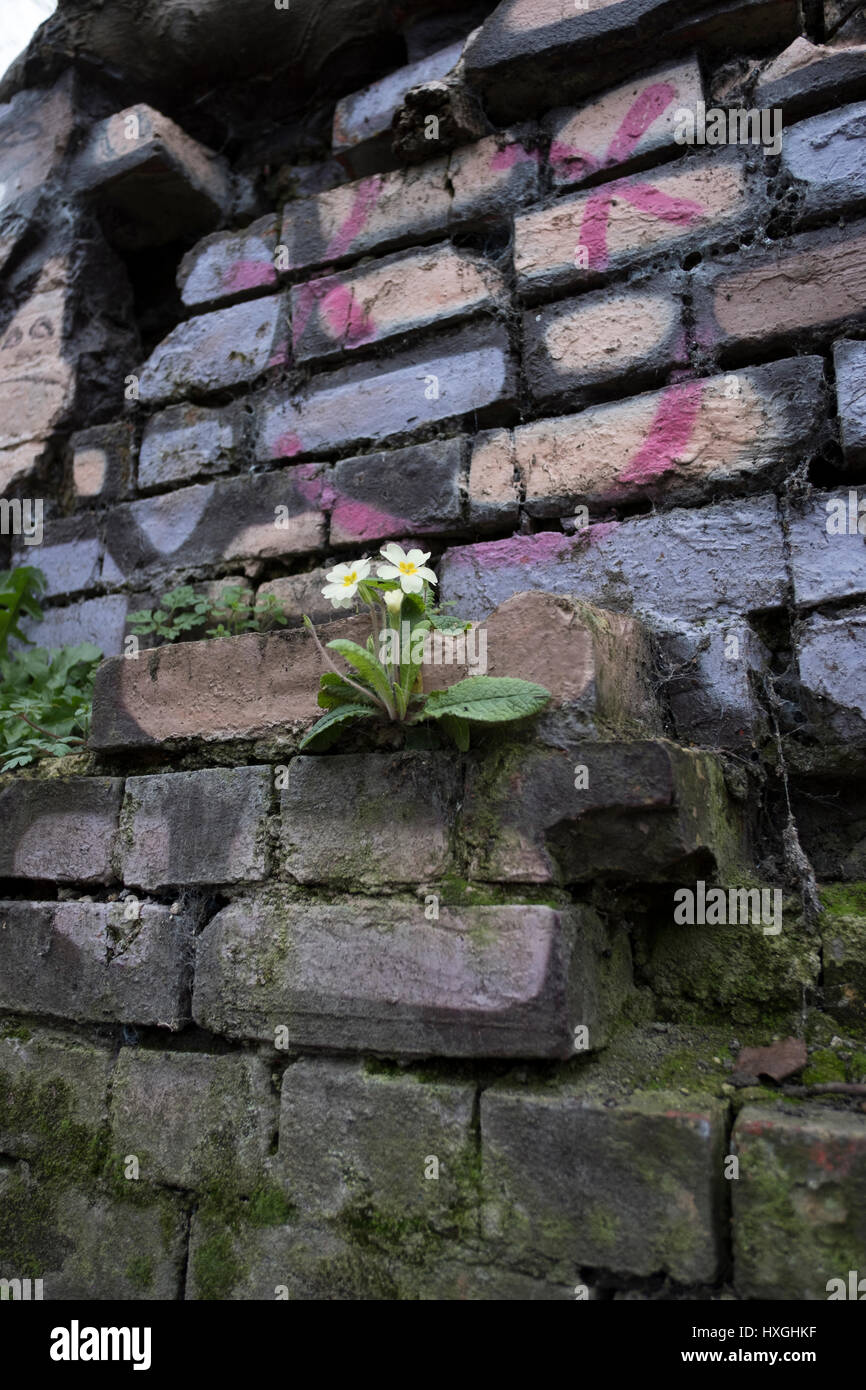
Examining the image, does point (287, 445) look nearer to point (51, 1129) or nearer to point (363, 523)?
point (363, 523)

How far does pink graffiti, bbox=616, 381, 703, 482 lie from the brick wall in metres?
0.01

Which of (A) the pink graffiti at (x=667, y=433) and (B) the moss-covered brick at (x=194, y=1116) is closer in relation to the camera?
(B) the moss-covered brick at (x=194, y=1116)

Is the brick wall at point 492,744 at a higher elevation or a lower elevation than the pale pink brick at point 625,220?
lower

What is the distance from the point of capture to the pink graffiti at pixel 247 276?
3.10 metres

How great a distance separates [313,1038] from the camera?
6.10 feet

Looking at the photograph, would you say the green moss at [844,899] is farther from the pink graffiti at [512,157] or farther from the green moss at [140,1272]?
the pink graffiti at [512,157]

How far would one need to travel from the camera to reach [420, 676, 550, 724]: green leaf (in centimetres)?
177

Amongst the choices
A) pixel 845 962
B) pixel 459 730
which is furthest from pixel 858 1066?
pixel 459 730

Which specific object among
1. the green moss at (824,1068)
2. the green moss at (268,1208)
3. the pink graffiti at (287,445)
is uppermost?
the pink graffiti at (287,445)

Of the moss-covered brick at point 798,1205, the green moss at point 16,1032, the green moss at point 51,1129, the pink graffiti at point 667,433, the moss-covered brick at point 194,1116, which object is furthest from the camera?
the pink graffiti at point 667,433

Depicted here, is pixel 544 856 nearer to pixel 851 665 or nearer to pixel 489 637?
pixel 489 637

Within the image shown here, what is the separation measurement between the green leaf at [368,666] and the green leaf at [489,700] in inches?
3.6

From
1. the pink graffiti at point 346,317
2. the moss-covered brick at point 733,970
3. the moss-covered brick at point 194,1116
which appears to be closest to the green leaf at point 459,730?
the moss-covered brick at point 733,970
